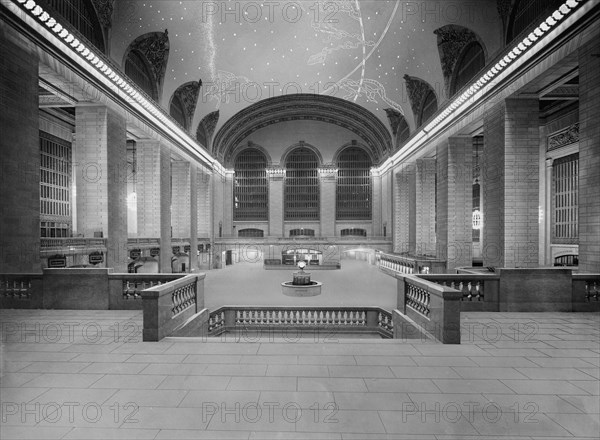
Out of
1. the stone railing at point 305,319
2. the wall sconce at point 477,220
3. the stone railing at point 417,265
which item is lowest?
the stone railing at point 305,319

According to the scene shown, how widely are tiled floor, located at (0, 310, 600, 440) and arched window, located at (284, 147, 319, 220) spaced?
2366cm

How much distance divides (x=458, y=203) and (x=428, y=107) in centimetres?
580

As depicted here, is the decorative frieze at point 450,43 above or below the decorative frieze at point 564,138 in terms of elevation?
above

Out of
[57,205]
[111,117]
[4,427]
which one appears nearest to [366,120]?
[111,117]

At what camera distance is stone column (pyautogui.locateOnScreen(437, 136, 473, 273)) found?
14922 millimetres

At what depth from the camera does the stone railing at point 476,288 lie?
7.52 meters

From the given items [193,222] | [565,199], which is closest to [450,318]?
[565,199]

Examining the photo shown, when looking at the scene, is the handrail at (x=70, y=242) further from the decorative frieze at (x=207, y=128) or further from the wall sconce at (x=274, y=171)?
the wall sconce at (x=274, y=171)

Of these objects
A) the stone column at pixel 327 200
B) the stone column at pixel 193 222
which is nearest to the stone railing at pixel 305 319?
the stone column at pixel 193 222

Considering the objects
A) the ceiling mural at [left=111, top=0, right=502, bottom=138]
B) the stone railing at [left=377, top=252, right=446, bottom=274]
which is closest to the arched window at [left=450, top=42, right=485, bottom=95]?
the ceiling mural at [left=111, top=0, right=502, bottom=138]

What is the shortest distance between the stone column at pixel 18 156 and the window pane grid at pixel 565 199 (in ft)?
61.1

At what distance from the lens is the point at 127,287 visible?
768cm

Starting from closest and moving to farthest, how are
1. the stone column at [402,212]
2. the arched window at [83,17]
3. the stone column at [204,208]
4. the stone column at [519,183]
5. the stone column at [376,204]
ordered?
1. the arched window at [83,17]
2. the stone column at [519,183]
3. the stone column at [402,212]
4. the stone column at [204,208]
5. the stone column at [376,204]

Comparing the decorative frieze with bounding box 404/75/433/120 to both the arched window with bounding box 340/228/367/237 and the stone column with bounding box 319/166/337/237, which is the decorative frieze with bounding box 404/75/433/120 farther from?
the arched window with bounding box 340/228/367/237
